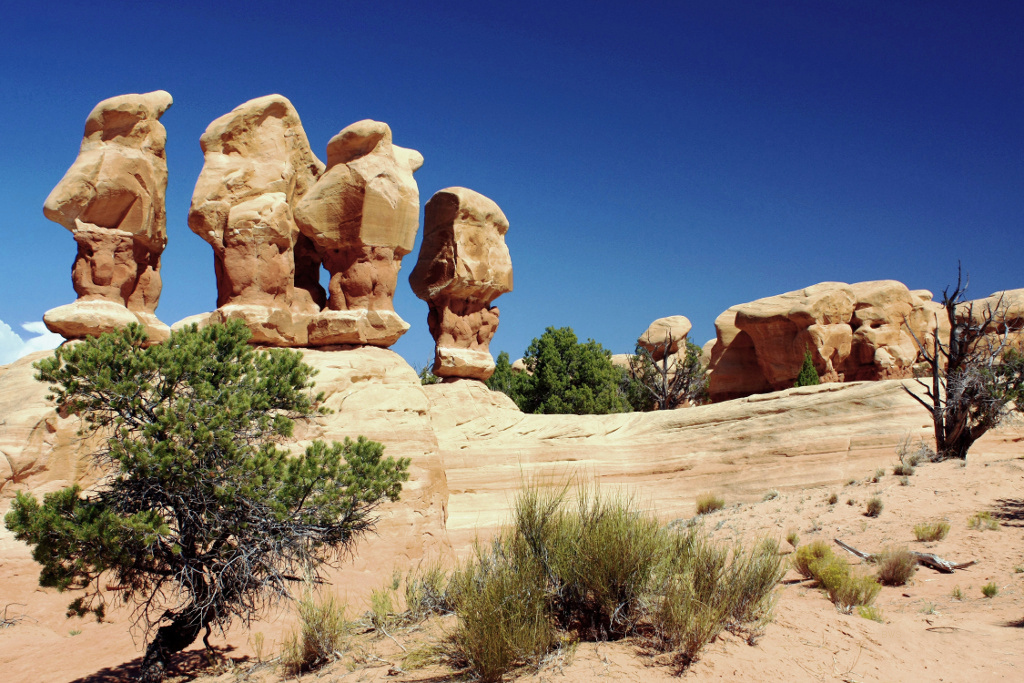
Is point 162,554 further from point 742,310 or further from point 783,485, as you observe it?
point 742,310

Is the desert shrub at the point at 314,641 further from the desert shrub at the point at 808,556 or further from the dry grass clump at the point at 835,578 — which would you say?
the desert shrub at the point at 808,556

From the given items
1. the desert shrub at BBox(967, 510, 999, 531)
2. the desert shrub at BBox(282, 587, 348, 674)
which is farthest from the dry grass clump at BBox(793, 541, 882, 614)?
the desert shrub at BBox(282, 587, 348, 674)

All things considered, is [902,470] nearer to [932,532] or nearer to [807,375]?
[932,532]

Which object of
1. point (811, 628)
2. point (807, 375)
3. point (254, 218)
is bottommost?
point (811, 628)

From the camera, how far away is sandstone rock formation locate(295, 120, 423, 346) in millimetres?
13586

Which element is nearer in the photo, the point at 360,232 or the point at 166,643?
the point at 166,643

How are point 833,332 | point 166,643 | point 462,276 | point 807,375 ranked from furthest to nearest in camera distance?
1. point 833,332
2. point 807,375
3. point 462,276
4. point 166,643

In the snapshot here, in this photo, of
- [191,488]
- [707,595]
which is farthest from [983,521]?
[191,488]

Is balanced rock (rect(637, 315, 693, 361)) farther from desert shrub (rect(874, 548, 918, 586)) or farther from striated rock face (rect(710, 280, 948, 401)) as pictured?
desert shrub (rect(874, 548, 918, 586))

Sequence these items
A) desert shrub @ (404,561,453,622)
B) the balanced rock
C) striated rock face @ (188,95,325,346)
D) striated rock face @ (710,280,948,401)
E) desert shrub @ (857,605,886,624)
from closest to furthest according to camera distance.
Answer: desert shrub @ (857,605,886,624) → desert shrub @ (404,561,453,622) → striated rock face @ (188,95,325,346) → striated rock face @ (710,280,948,401) → the balanced rock

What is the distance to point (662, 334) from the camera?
44.7 metres

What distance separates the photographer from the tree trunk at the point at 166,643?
25.0 feet

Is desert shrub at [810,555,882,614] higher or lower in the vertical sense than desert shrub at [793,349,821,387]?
lower

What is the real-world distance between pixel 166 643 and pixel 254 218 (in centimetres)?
763
